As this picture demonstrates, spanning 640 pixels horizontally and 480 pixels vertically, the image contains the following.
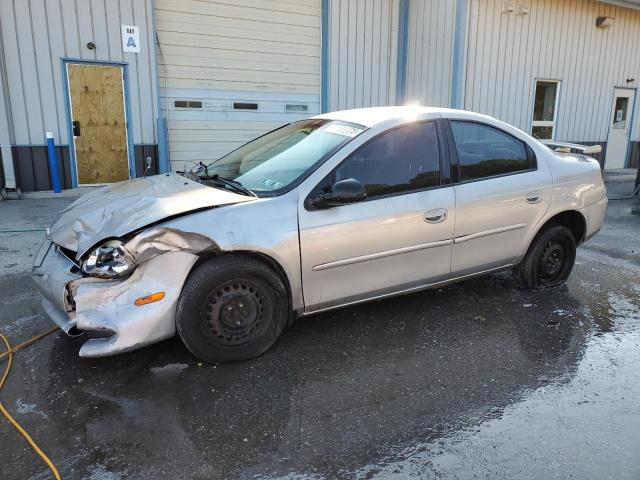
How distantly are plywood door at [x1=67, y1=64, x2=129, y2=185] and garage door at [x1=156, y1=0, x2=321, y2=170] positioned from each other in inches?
35.5

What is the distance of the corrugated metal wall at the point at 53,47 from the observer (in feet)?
27.0

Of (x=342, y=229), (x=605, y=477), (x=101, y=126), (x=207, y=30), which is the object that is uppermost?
(x=207, y=30)

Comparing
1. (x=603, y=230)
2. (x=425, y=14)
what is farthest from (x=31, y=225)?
(x=425, y=14)

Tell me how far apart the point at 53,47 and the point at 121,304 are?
7.31 meters

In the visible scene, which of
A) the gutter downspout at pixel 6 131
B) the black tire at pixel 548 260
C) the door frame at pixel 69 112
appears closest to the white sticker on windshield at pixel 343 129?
the black tire at pixel 548 260

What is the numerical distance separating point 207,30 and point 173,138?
2157 mm

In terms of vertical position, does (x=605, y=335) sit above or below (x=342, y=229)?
below

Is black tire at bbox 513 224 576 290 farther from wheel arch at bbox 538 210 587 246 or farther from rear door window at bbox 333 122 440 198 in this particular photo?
rear door window at bbox 333 122 440 198

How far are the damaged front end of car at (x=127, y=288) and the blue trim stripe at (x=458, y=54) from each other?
9297 millimetres

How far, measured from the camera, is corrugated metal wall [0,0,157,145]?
824 cm

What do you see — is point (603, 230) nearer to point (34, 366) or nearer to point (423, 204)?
point (423, 204)

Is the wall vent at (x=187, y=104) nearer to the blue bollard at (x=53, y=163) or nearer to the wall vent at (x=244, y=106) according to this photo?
the wall vent at (x=244, y=106)

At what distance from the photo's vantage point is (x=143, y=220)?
3.08m

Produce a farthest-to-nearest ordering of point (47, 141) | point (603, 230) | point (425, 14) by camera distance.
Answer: point (425, 14) → point (47, 141) → point (603, 230)
